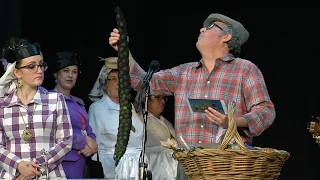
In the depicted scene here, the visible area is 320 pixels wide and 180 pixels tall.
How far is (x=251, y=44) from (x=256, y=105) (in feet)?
9.24

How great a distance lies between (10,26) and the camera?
23.5 ft

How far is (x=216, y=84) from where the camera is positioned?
5172 millimetres

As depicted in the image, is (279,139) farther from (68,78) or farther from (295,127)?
(68,78)

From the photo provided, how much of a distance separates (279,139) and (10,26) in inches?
101

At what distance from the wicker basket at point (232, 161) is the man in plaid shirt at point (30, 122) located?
108 centimetres

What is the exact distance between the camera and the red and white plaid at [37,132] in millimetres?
5277

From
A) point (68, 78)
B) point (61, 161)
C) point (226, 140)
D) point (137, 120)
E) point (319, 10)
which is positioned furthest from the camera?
point (319, 10)

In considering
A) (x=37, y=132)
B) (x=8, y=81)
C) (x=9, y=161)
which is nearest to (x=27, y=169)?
(x=9, y=161)

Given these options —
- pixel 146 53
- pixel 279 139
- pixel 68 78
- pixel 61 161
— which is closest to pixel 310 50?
pixel 279 139

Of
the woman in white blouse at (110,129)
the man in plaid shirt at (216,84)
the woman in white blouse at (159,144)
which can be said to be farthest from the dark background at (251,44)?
the man in plaid shirt at (216,84)

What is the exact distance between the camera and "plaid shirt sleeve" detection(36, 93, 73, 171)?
5254mm

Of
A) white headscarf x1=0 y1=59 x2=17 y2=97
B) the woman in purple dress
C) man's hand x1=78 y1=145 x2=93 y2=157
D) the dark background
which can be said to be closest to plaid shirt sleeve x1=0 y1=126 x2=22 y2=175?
white headscarf x1=0 y1=59 x2=17 y2=97

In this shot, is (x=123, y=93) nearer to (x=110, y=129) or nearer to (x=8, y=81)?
(x=8, y=81)

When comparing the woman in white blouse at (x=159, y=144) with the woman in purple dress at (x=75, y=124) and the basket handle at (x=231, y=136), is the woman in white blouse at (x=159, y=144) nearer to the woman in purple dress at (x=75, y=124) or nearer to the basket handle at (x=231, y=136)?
the woman in purple dress at (x=75, y=124)
